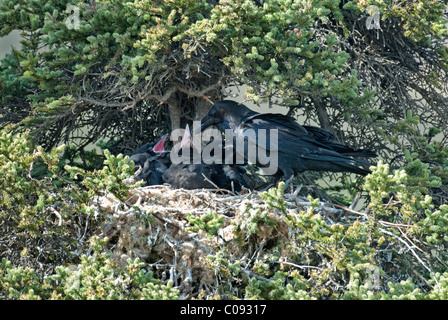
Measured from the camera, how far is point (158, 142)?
6852 millimetres

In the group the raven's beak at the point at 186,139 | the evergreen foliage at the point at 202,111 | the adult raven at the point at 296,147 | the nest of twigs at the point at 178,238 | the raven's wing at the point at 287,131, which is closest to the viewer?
the evergreen foliage at the point at 202,111

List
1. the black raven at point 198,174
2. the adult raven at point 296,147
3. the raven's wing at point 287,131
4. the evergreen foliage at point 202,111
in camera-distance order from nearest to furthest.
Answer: the evergreen foliage at point 202,111, the adult raven at point 296,147, the raven's wing at point 287,131, the black raven at point 198,174

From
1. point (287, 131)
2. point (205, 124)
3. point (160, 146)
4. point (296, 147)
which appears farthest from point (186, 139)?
point (296, 147)

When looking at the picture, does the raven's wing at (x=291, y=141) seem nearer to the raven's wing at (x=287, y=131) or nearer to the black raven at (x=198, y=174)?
the raven's wing at (x=287, y=131)

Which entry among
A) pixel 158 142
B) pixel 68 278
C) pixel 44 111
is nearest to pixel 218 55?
pixel 158 142

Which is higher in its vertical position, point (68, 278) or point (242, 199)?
point (242, 199)

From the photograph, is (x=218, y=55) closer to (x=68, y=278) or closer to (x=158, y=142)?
(x=158, y=142)

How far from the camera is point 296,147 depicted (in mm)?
6094

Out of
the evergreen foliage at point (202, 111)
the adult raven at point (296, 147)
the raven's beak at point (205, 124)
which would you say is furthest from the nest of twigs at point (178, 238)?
the raven's beak at point (205, 124)

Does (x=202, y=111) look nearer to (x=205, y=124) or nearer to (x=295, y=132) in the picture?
(x=205, y=124)

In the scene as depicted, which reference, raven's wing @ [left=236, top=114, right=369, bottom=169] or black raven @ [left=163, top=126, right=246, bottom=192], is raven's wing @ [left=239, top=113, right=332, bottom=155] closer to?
raven's wing @ [left=236, top=114, right=369, bottom=169]

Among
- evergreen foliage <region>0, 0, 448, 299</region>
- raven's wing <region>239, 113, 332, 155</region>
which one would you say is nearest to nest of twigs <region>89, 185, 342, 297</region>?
evergreen foliage <region>0, 0, 448, 299</region>

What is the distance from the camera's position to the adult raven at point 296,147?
594cm
